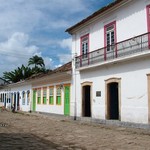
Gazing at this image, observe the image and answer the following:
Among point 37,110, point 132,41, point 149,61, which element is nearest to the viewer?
point 149,61

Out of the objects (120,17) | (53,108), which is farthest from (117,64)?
(53,108)

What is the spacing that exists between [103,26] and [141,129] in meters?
6.05

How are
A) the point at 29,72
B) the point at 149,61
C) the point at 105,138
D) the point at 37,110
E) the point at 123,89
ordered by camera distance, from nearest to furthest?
the point at 105,138 < the point at 149,61 < the point at 123,89 < the point at 37,110 < the point at 29,72

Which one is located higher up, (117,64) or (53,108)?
(117,64)

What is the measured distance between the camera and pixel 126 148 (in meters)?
7.91

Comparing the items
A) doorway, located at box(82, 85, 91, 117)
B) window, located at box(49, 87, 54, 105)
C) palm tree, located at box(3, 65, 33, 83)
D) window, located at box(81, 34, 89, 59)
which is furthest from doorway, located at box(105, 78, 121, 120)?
palm tree, located at box(3, 65, 33, 83)

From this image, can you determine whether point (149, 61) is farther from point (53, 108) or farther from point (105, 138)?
point (53, 108)

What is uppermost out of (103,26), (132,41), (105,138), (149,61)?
(103,26)

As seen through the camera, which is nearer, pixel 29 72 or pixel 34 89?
pixel 34 89

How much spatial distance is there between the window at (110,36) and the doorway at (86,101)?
11.4ft

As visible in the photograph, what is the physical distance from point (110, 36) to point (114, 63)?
5.34 ft

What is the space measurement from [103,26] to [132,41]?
9.71 ft

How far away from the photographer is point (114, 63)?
1377 cm

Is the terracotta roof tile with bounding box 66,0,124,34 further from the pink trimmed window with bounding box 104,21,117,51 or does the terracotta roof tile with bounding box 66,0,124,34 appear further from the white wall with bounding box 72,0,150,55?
the pink trimmed window with bounding box 104,21,117,51
